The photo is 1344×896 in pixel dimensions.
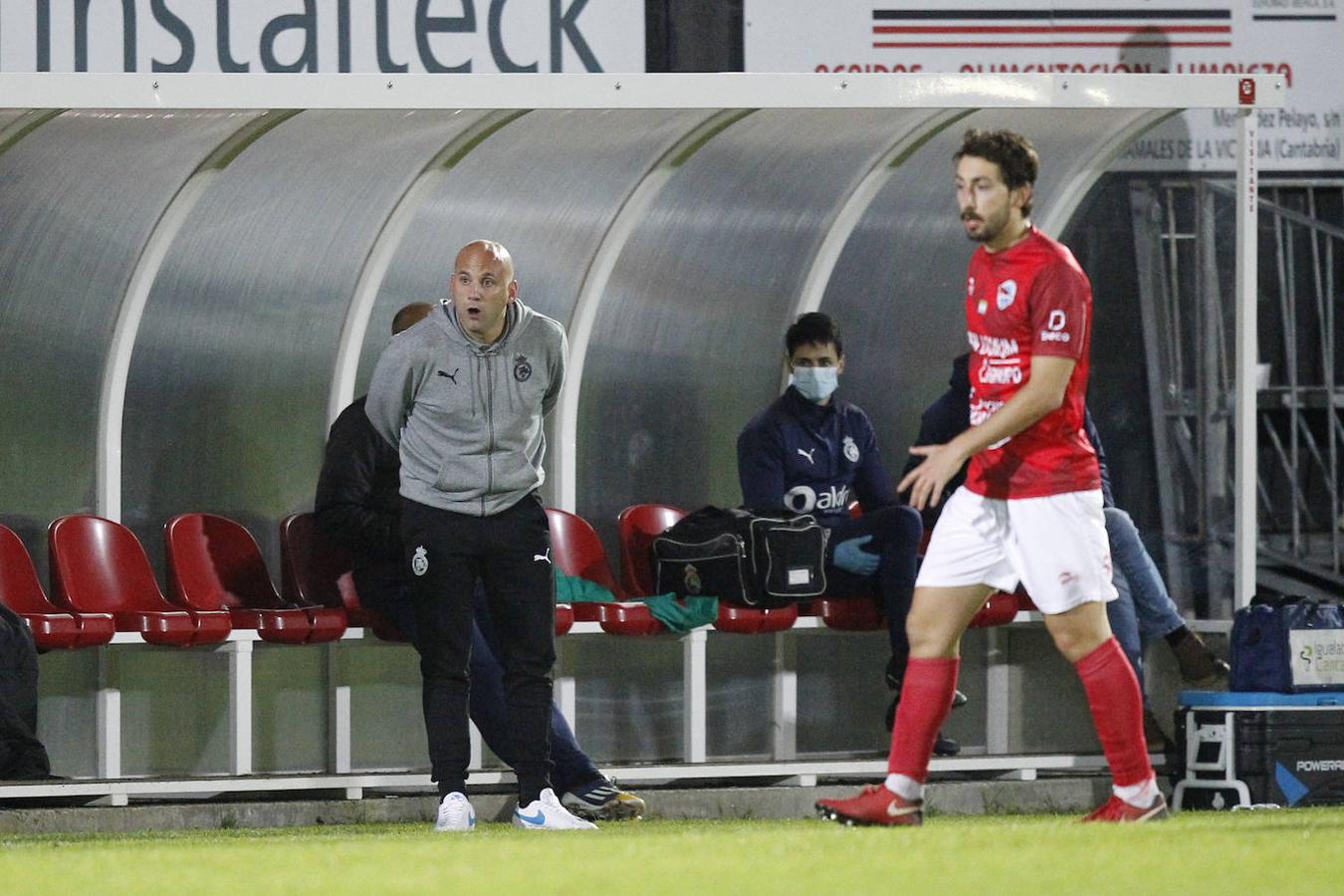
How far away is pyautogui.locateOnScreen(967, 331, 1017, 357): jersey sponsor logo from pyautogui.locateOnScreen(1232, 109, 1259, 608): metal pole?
2752mm

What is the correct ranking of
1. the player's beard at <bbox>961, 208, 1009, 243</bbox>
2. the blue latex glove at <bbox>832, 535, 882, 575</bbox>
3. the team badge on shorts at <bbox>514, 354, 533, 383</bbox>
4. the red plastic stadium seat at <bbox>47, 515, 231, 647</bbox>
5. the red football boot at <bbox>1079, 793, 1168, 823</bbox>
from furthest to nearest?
the blue latex glove at <bbox>832, 535, 882, 575</bbox>, the red plastic stadium seat at <bbox>47, 515, 231, 647</bbox>, the team badge on shorts at <bbox>514, 354, 533, 383</bbox>, the red football boot at <bbox>1079, 793, 1168, 823</bbox>, the player's beard at <bbox>961, 208, 1009, 243</bbox>

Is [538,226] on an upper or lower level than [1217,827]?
upper

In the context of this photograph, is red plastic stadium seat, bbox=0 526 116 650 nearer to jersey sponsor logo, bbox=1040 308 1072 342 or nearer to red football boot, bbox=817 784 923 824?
red football boot, bbox=817 784 923 824

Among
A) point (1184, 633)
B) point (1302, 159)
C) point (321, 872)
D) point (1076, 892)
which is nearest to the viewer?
point (1076, 892)

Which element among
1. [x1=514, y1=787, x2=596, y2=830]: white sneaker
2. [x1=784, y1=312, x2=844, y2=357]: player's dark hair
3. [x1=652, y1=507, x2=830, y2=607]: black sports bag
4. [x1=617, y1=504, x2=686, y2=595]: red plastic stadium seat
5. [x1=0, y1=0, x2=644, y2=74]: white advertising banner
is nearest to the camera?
[x1=514, y1=787, x2=596, y2=830]: white sneaker

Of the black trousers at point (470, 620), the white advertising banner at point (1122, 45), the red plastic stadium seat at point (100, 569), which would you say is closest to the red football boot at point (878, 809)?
the black trousers at point (470, 620)

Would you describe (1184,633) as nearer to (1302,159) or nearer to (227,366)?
(1302,159)

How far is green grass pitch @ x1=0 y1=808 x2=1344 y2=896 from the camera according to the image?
15.4 feet

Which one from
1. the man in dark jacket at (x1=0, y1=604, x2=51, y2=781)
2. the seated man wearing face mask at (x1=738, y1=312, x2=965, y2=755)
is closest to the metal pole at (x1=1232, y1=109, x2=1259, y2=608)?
the seated man wearing face mask at (x1=738, y1=312, x2=965, y2=755)

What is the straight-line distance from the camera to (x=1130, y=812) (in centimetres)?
607

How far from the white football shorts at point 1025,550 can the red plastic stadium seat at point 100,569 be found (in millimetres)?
2803

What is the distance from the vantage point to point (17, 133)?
24.8ft

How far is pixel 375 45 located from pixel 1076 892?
5.83 m

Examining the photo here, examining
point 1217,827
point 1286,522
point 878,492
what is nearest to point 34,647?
point 878,492
